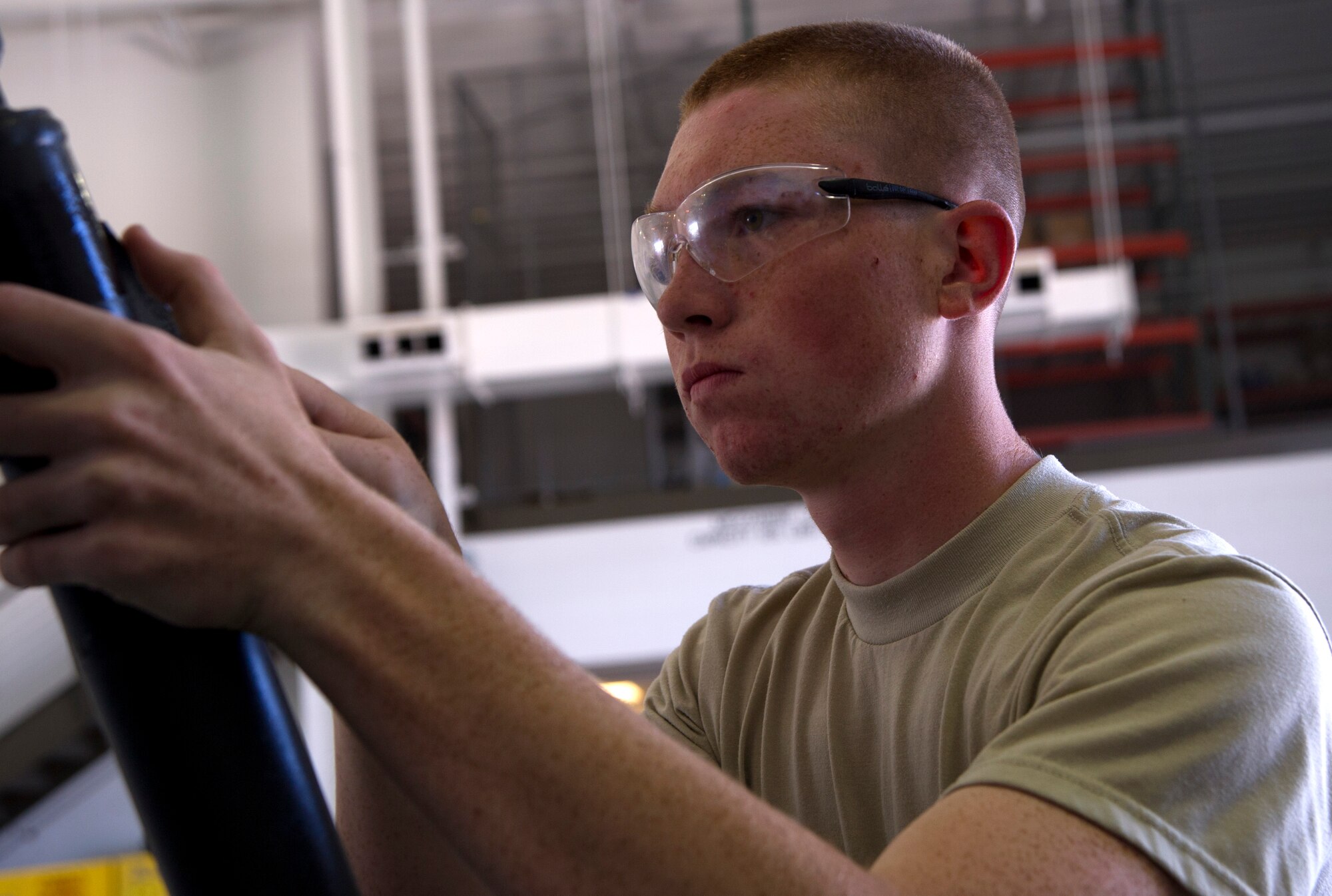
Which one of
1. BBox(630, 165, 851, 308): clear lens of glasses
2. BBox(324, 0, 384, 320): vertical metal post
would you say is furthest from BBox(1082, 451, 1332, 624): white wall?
BBox(630, 165, 851, 308): clear lens of glasses

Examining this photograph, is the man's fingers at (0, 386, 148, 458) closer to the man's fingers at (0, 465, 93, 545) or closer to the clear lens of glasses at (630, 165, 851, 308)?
the man's fingers at (0, 465, 93, 545)

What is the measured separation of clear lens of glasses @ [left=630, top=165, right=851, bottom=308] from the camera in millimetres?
1170

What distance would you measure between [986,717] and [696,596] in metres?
5.58

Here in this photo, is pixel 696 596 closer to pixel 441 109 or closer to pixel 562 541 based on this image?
pixel 562 541

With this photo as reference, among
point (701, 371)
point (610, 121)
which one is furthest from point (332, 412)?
point (610, 121)

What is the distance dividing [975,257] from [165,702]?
3.20 feet

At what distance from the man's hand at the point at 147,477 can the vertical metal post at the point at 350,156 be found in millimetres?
5806

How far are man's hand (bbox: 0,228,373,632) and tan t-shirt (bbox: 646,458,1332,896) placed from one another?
485mm

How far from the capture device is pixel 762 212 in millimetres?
1177

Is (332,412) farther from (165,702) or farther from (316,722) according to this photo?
(316,722)

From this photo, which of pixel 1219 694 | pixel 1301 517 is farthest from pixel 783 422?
pixel 1301 517

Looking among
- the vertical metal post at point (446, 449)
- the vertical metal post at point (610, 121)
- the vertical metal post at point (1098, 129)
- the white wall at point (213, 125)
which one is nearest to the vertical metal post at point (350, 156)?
the white wall at point (213, 125)

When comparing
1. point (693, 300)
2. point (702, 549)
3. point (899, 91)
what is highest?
point (899, 91)

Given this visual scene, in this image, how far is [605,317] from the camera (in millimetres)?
5781
